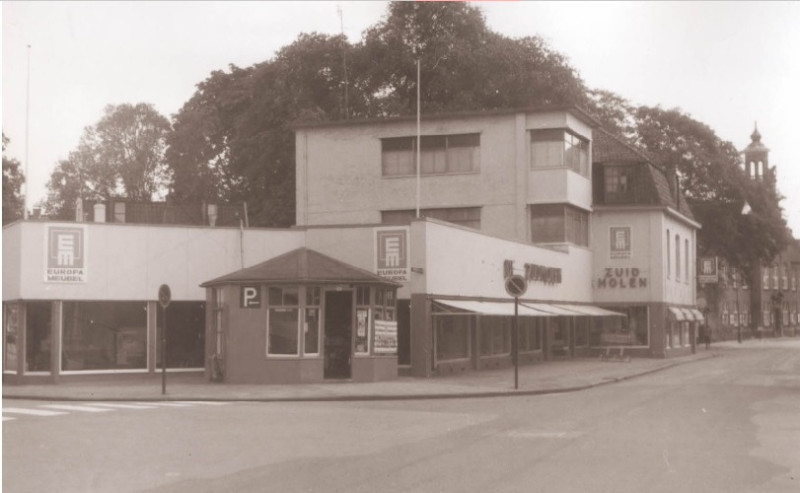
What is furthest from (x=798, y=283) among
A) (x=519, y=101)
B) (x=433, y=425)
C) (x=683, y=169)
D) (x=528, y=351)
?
(x=433, y=425)

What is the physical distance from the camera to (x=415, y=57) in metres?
49.1

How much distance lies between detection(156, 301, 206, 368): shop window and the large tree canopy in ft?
58.0

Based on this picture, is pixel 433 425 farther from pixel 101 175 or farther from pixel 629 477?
pixel 101 175

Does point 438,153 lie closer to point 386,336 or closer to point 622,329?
point 622,329

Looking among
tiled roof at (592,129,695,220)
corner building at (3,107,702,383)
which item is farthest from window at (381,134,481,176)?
tiled roof at (592,129,695,220)

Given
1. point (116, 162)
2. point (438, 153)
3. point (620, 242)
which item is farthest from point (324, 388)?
point (116, 162)

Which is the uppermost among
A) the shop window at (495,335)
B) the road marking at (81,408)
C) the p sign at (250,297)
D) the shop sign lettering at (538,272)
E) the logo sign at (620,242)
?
the logo sign at (620,242)

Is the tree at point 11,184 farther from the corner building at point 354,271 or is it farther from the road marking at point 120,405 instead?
the road marking at point 120,405

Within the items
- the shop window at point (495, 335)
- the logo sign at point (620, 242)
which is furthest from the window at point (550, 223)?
the shop window at point (495, 335)

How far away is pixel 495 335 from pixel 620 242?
44.9ft

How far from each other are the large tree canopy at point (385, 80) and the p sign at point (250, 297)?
21.1 metres

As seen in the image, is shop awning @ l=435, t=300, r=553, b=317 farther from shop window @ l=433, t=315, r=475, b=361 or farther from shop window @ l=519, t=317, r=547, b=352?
shop window @ l=519, t=317, r=547, b=352

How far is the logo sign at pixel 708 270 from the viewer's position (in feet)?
192

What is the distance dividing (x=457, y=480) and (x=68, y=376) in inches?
790
